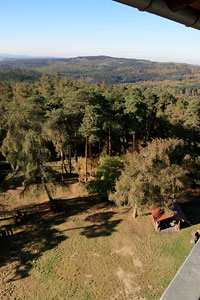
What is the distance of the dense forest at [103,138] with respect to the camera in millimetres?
14664

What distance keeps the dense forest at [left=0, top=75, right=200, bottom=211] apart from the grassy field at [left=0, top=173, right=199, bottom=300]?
9.39ft

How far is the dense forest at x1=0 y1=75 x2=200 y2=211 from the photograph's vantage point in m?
14.7

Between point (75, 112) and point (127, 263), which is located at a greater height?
point (75, 112)

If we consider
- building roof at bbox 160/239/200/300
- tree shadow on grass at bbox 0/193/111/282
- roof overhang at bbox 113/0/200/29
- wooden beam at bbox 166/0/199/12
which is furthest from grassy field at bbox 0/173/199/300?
Result: wooden beam at bbox 166/0/199/12

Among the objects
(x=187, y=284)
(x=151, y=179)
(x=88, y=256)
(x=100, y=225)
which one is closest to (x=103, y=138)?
(x=100, y=225)

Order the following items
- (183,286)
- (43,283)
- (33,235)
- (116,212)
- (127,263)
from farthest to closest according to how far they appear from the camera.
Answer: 1. (116,212)
2. (33,235)
3. (127,263)
4. (43,283)
5. (183,286)

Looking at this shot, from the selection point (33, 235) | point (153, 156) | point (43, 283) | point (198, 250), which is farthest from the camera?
point (33, 235)

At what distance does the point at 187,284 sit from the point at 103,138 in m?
25.7

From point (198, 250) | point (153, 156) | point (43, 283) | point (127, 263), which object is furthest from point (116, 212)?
point (198, 250)

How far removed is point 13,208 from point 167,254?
1524 cm

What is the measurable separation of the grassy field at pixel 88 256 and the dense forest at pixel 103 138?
2862mm

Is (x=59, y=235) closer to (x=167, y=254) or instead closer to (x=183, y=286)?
(x=167, y=254)

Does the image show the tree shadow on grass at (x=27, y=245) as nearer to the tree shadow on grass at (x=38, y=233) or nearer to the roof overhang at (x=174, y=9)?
the tree shadow on grass at (x=38, y=233)

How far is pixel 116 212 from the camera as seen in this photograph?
18.5m
